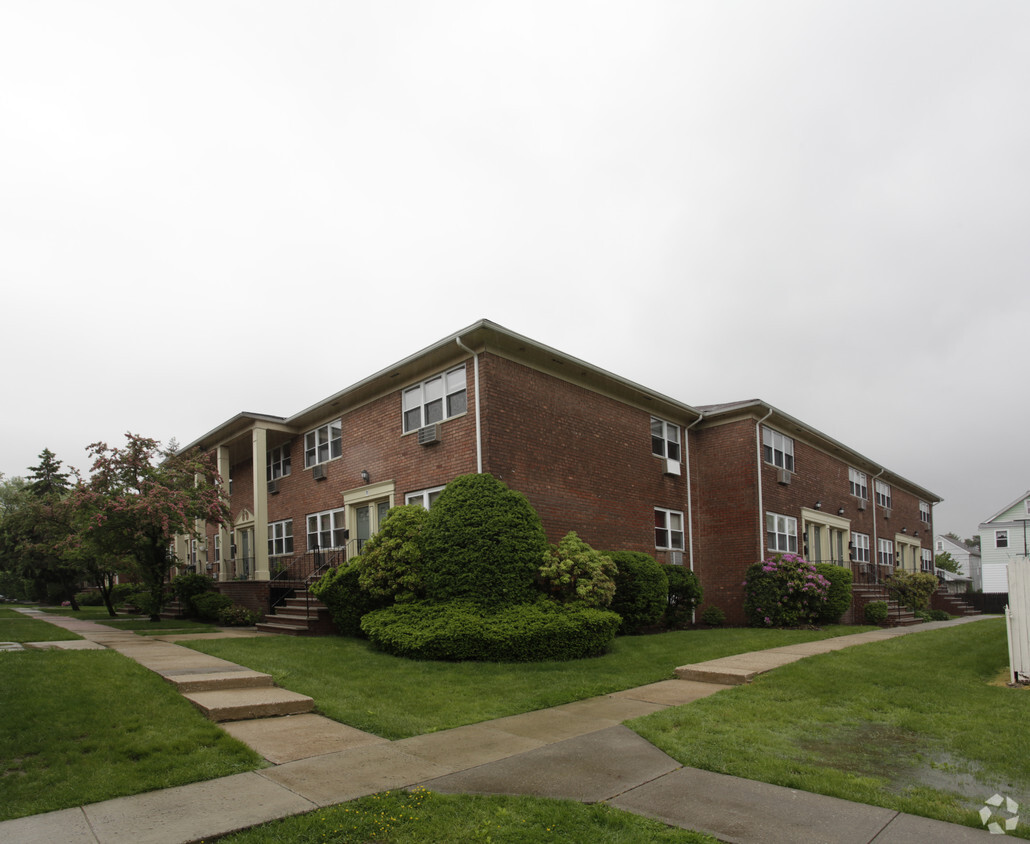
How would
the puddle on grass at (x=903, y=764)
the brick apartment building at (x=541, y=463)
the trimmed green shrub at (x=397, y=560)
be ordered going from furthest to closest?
1. the brick apartment building at (x=541, y=463)
2. the trimmed green shrub at (x=397, y=560)
3. the puddle on grass at (x=903, y=764)

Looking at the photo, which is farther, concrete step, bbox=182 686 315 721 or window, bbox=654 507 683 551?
window, bbox=654 507 683 551

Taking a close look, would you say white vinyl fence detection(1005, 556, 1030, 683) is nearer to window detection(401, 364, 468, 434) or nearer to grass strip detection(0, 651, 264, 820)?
grass strip detection(0, 651, 264, 820)

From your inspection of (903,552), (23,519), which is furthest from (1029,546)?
(23,519)

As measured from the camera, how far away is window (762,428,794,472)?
21.4 metres

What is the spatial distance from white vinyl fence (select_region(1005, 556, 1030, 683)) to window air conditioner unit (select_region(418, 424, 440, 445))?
35.5ft

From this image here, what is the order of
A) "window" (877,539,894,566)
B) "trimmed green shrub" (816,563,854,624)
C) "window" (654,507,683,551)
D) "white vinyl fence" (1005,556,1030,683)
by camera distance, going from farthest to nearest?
"window" (877,539,894,566), "window" (654,507,683,551), "trimmed green shrub" (816,563,854,624), "white vinyl fence" (1005,556,1030,683)

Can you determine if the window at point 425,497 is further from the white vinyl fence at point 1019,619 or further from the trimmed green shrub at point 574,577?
the white vinyl fence at point 1019,619

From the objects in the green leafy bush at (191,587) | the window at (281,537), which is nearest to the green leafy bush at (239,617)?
the green leafy bush at (191,587)

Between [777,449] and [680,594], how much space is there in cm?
676

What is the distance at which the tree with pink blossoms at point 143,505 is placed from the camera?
53.6ft

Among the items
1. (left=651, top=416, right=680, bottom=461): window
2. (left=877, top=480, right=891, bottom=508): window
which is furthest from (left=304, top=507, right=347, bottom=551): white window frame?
(left=877, top=480, right=891, bottom=508): window

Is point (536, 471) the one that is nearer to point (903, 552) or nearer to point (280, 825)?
point (280, 825)

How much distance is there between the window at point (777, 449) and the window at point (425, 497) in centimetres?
1083

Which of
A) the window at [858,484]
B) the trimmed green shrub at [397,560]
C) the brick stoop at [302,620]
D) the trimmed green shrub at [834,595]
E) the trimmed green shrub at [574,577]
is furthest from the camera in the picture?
the window at [858,484]
